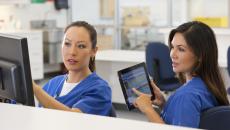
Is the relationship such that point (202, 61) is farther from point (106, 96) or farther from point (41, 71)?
point (41, 71)

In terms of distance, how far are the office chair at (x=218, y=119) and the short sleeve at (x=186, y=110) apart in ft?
0.25

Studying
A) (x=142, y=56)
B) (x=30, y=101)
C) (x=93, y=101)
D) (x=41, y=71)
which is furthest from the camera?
(x=41, y=71)

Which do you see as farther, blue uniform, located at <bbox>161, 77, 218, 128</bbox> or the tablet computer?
the tablet computer

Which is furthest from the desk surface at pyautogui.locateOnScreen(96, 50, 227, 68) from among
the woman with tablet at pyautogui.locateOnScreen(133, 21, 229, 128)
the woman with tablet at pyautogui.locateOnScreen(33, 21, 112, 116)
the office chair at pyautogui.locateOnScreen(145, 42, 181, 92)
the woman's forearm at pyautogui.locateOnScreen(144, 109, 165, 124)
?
the woman's forearm at pyautogui.locateOnScreen(144, 109, 165, 124)

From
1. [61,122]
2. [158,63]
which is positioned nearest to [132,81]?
[61,122]

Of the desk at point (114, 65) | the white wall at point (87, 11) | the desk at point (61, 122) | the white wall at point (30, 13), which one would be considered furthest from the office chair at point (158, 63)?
the white wall at point (87, 11)

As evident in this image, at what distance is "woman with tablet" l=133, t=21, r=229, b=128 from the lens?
1.61m

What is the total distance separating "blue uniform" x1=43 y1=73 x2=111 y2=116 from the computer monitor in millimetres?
374

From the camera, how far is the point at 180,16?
7062 mm

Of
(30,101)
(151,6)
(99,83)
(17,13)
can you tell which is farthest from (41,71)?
(30,101)

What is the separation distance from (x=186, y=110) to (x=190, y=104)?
0.03 meters

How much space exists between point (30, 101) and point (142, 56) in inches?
121

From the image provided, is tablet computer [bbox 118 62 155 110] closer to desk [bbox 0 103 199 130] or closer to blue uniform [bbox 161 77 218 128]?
blue uniform [bbox 161 77 218 128]

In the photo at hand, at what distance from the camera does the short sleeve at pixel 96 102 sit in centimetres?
171
